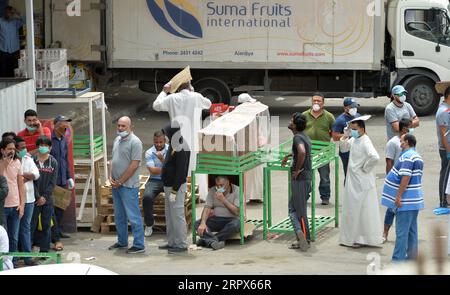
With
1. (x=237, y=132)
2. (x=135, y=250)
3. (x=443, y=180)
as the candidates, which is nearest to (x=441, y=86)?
(x=443, y=180)

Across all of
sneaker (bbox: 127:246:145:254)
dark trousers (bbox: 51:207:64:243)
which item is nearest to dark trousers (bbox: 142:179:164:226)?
sneaker (bbox: 127:246:145:254)

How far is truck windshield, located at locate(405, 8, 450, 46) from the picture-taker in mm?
21953

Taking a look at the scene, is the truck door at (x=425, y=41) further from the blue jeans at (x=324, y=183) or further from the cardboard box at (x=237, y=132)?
the cardboard box at (x=237, y=132)

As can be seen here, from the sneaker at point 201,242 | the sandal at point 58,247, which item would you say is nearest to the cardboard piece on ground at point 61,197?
the sandal at point 58,247

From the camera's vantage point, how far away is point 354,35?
21703mm

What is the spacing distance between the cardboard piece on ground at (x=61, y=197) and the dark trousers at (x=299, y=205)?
8.71 feet

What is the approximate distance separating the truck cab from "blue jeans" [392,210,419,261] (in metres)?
11.0

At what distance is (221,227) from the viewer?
41.5ft

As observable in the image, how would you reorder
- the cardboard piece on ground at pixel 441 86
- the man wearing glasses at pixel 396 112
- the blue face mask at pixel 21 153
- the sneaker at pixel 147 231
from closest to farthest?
the blue face mask at pixel 21 153 < the sneaker at pixel 147 231 < the man wearing glasses at pixel 396 112 < the cardboard piece on ground at pixel 441 86

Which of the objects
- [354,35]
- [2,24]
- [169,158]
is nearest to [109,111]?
[2,24]

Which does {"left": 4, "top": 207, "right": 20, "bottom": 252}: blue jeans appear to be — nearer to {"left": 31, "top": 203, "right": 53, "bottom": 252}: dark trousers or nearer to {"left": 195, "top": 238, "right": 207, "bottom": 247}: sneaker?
{"left": 31, "top": 203, "right": 53, "bottom": 252}: dark trousers

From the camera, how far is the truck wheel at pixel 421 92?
877 inches

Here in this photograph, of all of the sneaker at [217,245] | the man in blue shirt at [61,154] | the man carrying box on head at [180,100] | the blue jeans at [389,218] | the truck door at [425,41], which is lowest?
the sneaker at [217,245]

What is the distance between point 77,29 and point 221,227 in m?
10.3
